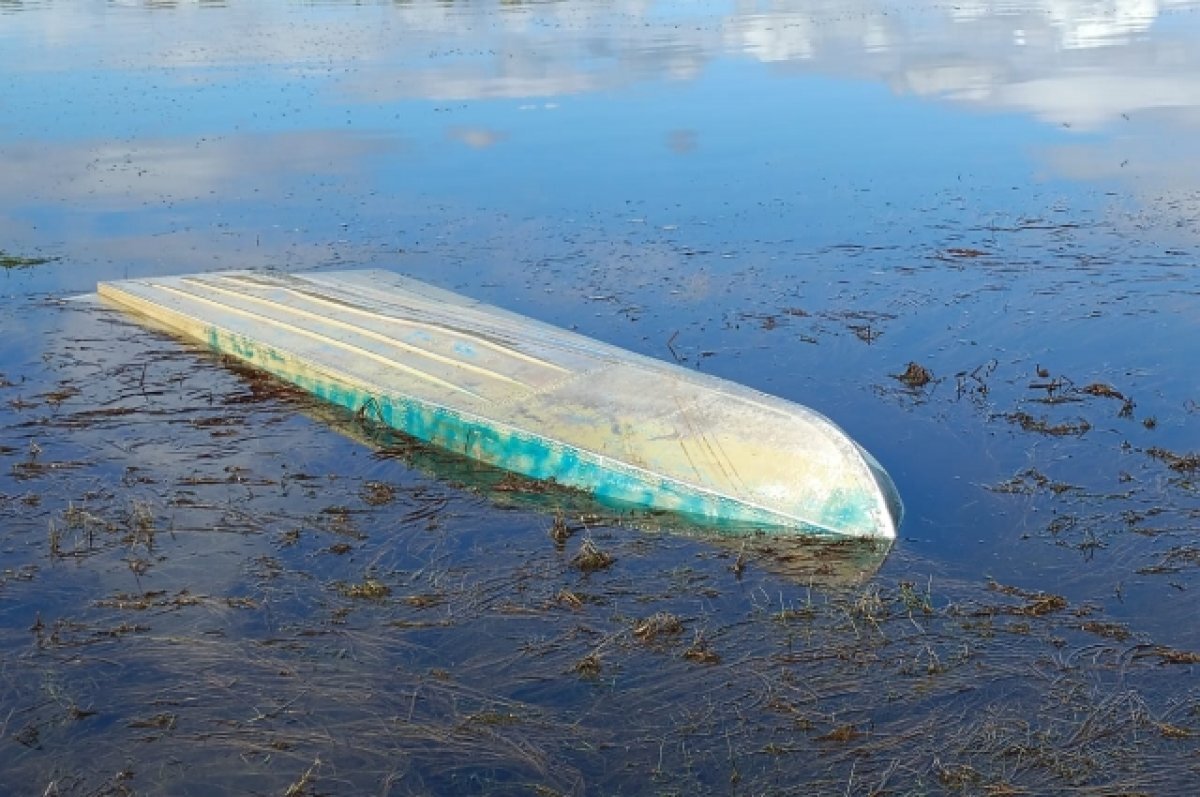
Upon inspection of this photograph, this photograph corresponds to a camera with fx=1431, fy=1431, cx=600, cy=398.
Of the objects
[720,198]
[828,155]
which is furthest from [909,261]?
[828,155]

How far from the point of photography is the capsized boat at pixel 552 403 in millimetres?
7375

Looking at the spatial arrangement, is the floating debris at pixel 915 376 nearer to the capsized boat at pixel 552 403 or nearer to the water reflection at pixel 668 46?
the capsized boat at pixel 552 403

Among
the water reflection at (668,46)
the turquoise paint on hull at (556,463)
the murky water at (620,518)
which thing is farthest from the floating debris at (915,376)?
the water reflection at (668,46)

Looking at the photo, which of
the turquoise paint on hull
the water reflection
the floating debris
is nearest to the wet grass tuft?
the turquoise paint on hull

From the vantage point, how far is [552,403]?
27.3 ft

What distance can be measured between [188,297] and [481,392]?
3525 mm

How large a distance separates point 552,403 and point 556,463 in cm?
50

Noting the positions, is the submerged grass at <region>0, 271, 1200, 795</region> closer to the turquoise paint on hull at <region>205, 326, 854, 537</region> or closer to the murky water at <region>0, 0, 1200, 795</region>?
the murky water at <region>0, 0, 1200, 795</region>

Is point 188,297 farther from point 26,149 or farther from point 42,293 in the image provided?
point 26,149

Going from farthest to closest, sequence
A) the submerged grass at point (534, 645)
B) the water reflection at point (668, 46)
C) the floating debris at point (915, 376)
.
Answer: the water reflection at point (668, 46) → the floating debris at point (915, 376) → the submerged grass at point (534, 645)

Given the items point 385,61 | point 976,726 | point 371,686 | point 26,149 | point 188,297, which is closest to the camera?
point 976,726

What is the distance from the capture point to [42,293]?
1183cm

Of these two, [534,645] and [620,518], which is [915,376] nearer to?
[620,518]

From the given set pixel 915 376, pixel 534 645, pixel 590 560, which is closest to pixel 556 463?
pixel 590 560
